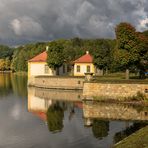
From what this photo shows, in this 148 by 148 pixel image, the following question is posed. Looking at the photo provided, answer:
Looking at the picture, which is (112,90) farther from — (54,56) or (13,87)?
(13,87)

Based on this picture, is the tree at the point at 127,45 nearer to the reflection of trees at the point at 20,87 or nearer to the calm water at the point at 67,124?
the calm water at the point at 67,124

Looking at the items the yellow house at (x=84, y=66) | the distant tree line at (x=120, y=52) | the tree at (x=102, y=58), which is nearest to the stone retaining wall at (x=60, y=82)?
the distant tree line at (x=120, y=52)

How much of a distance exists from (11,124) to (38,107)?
7.66 metres

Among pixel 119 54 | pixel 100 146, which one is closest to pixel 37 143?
pixel 100 146

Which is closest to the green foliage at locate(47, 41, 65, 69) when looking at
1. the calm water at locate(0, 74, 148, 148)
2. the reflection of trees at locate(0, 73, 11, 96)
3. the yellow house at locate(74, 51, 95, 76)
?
the yellow house at locate(74, 51, 95, 76)

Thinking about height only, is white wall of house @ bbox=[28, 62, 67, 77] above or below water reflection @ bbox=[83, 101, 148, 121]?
above

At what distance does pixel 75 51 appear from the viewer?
93.2 m

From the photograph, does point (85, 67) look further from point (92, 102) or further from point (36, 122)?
point (36, 122)

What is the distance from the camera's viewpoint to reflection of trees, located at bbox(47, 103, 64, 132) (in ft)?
66.7

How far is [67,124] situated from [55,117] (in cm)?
283

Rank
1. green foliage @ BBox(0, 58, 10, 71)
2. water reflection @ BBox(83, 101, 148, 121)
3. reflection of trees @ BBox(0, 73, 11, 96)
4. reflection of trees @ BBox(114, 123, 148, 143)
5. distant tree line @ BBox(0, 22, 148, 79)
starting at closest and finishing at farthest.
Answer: reflection of trees @ BBox(114, 123, 148, 143) < water reflection @ BBox(83, 101, 148, 121) < distant tree line @ BBox(0, 22, 148, 79) < reflection of trees @ BBox(0, 73, 11, 96) < green foliage @ BBox(0, 58, 10, 71)

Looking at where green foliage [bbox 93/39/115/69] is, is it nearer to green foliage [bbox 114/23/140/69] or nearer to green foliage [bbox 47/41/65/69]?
green foliage [bbox 47/41/65/69]

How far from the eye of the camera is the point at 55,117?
2373cm

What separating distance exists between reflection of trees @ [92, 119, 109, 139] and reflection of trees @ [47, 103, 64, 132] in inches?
83.9
